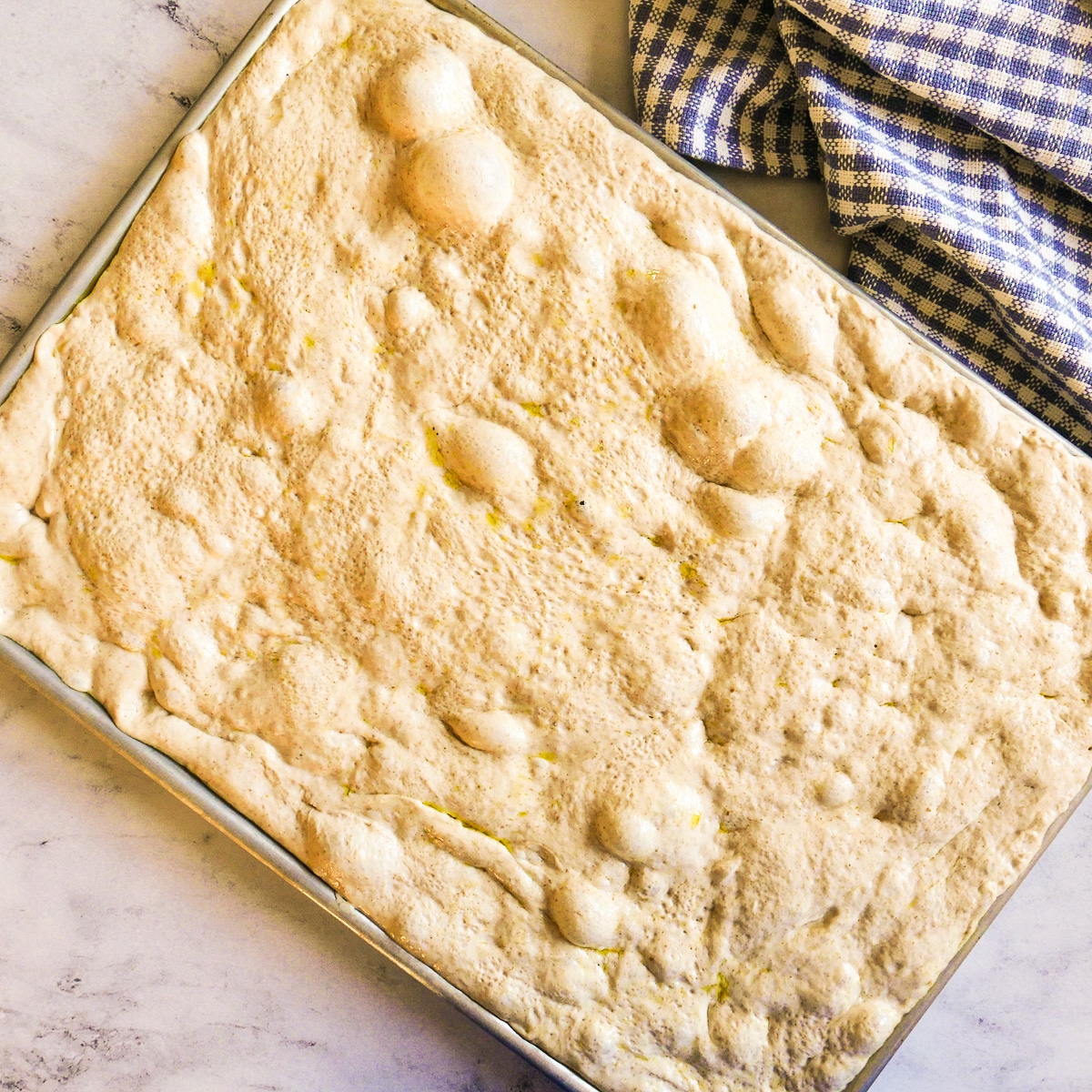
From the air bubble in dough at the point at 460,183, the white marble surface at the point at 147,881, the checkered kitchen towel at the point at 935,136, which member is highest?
the checkered kitchen towel at the point at 935,136

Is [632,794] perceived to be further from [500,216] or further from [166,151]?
[166,151]

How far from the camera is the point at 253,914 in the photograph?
101 cm

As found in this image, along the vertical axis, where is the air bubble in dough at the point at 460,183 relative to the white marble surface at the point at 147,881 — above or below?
above

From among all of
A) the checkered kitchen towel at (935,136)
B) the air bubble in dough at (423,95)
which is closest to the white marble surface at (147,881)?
the checkered kitchen towel at (935,136)

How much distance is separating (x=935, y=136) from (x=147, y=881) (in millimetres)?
1159

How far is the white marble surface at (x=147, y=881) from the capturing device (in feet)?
3.16

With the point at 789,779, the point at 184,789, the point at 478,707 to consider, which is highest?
the point at 789,779

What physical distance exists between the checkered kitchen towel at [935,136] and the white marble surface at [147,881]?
0.21ft

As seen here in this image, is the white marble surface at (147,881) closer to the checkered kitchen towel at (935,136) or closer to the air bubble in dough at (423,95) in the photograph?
the checkered kitchen towel at (935,136)

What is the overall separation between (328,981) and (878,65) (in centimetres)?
112

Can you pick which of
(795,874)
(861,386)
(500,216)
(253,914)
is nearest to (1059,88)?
(861,386)

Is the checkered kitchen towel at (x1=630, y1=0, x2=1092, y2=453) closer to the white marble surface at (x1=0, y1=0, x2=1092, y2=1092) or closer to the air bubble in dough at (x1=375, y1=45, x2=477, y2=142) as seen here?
the white marble surface at (x1=0, y1=0, x2=1092, y2=1092)

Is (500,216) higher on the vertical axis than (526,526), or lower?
higher

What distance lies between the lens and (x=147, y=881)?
100 centimetres
